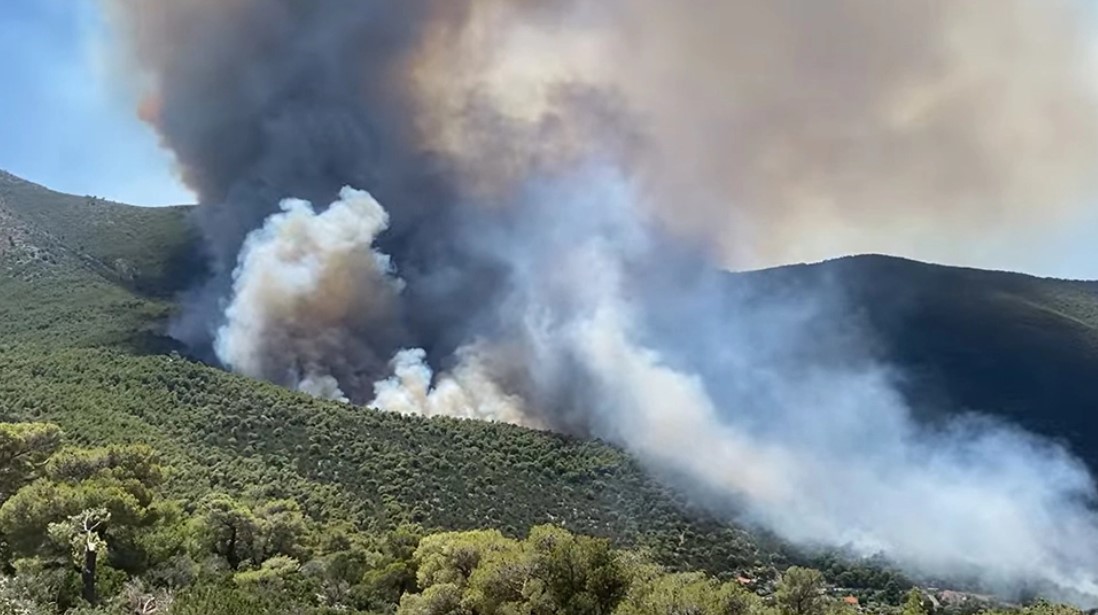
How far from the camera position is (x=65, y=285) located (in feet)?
359

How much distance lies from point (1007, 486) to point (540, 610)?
10246 centimetres

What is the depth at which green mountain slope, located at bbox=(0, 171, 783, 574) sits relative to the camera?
6438cm

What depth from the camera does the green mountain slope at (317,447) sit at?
64375mm

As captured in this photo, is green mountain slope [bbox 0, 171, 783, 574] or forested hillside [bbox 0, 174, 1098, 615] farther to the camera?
green mountain slope [bbox 0, 171, 783, 574]

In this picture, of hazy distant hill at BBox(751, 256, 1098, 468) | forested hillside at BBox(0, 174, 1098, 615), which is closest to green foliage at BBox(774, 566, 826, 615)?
forested hillside at BBox(0, 174, 1098, 615)

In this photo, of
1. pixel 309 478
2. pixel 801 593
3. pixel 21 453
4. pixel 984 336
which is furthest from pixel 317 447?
pixel 984 336

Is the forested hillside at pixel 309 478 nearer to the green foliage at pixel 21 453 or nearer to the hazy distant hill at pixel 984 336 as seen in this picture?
the green foliage at pixel 21 453

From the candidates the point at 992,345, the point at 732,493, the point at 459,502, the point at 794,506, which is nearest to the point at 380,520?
the point at 459,502

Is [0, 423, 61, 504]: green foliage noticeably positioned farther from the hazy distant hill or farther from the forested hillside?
the hazy distant hill

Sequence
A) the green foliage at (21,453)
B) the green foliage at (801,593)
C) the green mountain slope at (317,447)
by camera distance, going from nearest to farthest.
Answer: the green foliage at (21,453)
the green foliage at (801,593)
the green mountain slope at (317,447)

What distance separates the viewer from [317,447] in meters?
73.1

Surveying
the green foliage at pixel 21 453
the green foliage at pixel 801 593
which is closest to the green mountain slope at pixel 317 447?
the green foliage at pixel 21 453

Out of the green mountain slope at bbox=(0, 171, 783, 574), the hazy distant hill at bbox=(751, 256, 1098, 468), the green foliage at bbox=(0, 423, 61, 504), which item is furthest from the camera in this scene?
the hazy distant hill at bbox=(751, 256, 1098, 468)

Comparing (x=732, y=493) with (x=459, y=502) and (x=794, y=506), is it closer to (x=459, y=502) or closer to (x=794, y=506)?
(x=794, y=506)
